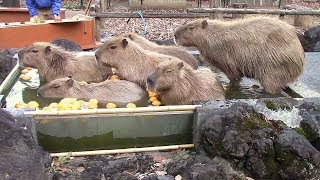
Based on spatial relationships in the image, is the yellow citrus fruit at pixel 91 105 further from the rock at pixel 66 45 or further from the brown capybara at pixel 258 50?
the rock at pixel 66 45

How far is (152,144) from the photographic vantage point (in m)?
5.21

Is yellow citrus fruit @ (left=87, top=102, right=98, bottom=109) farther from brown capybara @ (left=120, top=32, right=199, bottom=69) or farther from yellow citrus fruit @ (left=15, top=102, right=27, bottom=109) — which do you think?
brown capybara @ (left=120, top=32, right=199, bottom=69)

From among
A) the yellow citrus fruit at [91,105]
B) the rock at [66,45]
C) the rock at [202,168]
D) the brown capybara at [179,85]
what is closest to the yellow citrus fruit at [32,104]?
the yellow citrus fruit at [91,105]

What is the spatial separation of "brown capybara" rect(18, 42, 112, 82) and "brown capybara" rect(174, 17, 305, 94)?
5.31 feet

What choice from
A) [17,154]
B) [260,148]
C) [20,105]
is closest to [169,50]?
[20,105]

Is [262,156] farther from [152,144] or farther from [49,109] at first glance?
[49,109]

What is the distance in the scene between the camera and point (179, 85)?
17.2 ft

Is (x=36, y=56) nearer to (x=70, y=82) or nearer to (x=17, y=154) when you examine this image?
(x=70, y=82)

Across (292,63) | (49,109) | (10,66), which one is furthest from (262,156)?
(10,66)

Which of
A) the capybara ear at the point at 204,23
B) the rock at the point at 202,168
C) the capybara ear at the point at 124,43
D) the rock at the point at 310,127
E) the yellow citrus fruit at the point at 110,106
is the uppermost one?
the capybara ear at the point at 204,23

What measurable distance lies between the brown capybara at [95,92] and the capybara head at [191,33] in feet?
3.33

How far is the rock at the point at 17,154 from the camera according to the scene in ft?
11.8

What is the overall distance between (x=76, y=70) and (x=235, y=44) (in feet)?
7.31

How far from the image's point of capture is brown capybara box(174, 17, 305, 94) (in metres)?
5.64
